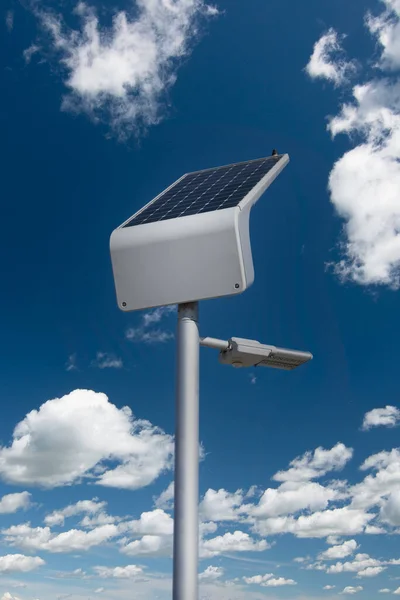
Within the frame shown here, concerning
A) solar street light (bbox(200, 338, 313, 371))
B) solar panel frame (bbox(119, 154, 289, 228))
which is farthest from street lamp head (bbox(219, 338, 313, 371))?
solar panel frame (bbox(119, 154, 289, 228))

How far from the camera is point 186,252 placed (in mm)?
7281

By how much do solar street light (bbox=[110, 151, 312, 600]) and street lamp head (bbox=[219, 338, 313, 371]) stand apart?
0.01m

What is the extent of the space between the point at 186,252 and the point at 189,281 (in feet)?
1.06

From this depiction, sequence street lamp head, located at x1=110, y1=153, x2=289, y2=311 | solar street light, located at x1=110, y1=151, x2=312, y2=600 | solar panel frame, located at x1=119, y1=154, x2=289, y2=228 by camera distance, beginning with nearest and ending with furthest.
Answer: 1. solar street light, located at x1=110, y1=151, x2=312, y2=600
2. street lamp head, located at x1=110, y1=153, x2=289, y2=311
3. solar panel frame, located at x1=119, y1=154, x2=289, y2=228

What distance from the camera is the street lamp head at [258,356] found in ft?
25.4

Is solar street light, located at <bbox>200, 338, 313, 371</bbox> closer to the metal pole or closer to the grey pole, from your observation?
the metal pole

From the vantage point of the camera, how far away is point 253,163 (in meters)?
9.46

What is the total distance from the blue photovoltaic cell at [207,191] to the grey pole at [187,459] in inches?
46.9

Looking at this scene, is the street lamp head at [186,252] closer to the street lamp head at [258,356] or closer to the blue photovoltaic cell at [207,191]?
the blue photovoltaic cell at [207,191]

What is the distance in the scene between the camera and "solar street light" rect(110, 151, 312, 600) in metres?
6.80

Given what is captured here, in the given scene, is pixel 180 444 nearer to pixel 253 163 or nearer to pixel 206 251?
pixel 206 251

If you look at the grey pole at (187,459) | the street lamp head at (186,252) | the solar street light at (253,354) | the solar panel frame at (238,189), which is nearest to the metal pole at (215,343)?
the solar street light at (253,354)

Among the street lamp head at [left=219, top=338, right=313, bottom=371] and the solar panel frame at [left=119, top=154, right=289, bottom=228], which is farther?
the street lamp head at [left=219, top=338, right=313, bottom=371]

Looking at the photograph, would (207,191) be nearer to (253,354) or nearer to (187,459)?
(253,354)
